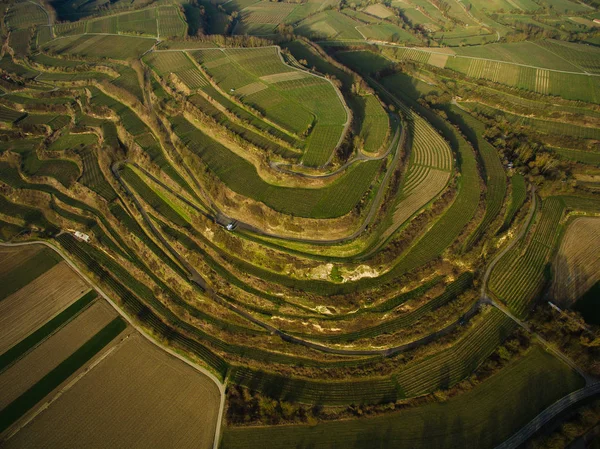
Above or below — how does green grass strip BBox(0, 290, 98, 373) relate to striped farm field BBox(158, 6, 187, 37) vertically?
below

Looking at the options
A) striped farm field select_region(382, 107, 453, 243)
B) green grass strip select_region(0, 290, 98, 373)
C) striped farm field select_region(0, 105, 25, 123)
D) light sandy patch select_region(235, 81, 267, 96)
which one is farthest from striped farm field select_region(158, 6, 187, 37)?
green grass strip select_region(0, 290, 98, 373)

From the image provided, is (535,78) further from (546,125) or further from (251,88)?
(251,88)

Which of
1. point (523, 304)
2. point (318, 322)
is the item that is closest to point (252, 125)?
point (318, 322)

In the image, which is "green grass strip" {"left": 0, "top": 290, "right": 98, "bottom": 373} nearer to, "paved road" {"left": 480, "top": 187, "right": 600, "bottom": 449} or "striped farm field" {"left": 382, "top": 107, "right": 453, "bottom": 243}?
"striped farm field" {"left": 382, "top": 107, "right": 453, "bottom": 243}

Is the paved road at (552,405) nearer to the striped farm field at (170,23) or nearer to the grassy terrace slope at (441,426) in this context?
the grassy terrace slope at (441,426)

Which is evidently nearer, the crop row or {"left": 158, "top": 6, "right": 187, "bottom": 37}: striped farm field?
the crop row

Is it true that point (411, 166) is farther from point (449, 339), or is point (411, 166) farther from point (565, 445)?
point (565, 445)

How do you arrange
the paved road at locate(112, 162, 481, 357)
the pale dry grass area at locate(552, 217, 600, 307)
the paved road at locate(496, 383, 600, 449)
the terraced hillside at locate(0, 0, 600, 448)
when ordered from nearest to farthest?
the paved road at locate(496, 383, 600, 449) < the terraced hillside at locate(0, 0, 600, 448) < the paved road at locate(112, 162, 481, 357) < the pale dry grass area at locate(552, 217, 600, 307)
